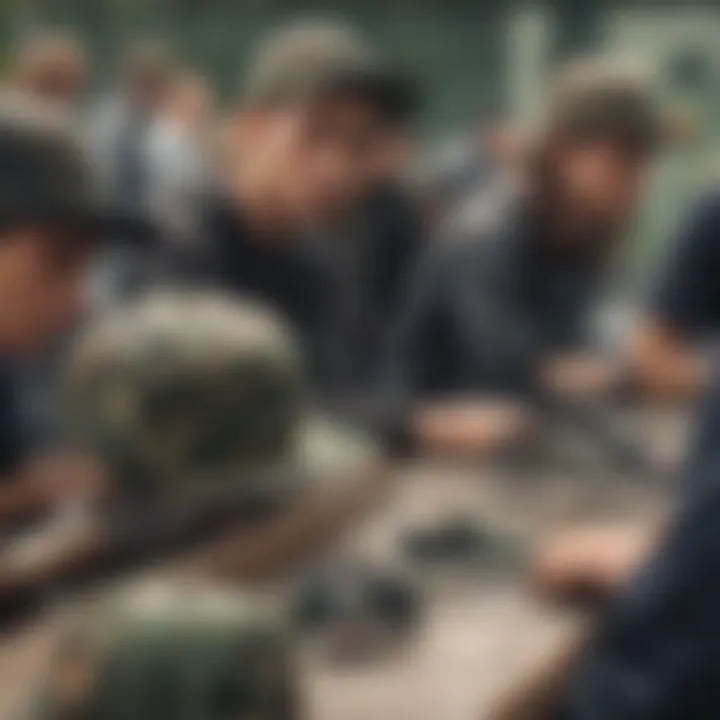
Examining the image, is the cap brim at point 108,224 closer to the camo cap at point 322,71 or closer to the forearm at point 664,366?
the camo cap at point 322,71

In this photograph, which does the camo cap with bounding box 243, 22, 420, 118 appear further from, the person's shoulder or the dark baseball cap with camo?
the person's shoulder

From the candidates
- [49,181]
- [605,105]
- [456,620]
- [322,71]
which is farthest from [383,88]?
[456,620]

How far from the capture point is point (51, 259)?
0.84 m

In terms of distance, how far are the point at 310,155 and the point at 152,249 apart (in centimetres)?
14

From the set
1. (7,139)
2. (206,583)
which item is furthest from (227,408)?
(7,139)

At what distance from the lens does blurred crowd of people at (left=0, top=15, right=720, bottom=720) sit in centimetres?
84

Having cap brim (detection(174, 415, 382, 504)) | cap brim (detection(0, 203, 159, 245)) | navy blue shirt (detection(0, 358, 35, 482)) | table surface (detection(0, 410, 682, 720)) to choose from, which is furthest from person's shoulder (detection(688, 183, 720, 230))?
navy blue shirt (detection(0, 358, 35, 482))

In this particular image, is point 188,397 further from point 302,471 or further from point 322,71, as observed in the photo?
point 322,71

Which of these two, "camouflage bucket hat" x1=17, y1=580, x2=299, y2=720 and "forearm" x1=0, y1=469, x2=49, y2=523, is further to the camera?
"forearm" x1=0, y1=469, x2=49, y2=523

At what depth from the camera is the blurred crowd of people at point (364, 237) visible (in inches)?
33.1

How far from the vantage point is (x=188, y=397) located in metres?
0.75

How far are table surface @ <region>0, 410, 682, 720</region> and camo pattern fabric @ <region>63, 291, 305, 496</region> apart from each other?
11 centimetres

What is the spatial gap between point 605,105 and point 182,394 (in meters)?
0.41

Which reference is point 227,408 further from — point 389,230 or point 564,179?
point 564,179
